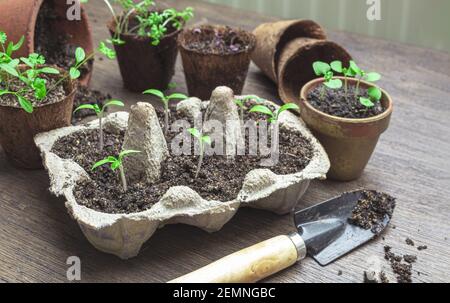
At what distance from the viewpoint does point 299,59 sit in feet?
6.53

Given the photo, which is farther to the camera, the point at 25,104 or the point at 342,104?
the point at 342,104

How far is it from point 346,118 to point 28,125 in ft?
2.69

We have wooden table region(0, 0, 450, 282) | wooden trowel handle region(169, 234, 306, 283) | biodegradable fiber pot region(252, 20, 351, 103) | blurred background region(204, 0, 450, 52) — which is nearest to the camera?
wooden trowel handle region(169, 234, 306, 283)

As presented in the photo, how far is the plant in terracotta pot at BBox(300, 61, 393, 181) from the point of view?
1.48 metres

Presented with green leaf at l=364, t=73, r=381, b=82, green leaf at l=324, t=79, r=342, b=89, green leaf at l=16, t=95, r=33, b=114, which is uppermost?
green leaf at l=16, t=95, r=33, b=114

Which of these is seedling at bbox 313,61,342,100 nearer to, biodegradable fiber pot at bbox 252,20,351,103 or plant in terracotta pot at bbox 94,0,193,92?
biodegradable fiber pot at bbox 252,20,351,103

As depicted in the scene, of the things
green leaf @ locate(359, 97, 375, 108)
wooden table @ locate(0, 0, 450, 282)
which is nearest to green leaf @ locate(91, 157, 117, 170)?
wooden table @ locate(0, 0, 450, 282)

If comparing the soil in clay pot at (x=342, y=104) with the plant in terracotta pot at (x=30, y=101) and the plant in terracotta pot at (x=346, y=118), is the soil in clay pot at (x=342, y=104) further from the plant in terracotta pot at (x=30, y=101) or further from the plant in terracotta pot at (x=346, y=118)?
the plant in terracotta pot at (x=30, y=101)

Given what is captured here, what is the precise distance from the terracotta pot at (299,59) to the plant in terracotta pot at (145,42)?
36 cm

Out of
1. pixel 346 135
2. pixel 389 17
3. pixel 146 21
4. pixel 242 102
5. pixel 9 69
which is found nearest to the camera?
pixel 9 69

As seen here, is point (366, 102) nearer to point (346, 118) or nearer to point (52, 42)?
point (346, 118)

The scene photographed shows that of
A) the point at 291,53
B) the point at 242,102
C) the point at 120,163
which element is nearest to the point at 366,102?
the point at 242,102

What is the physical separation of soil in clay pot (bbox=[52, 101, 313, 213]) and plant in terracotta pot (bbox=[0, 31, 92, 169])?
0.27ft

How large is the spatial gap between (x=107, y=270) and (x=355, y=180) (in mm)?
719
